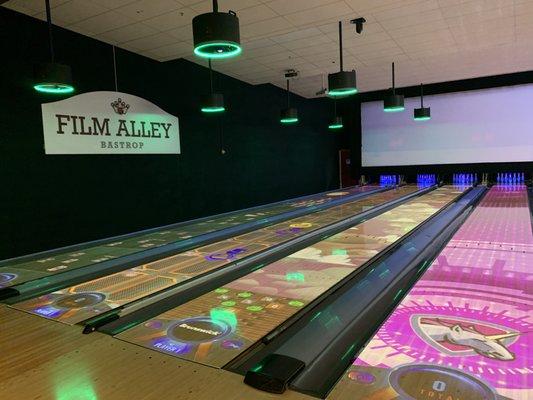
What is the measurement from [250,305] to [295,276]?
0.68 metres

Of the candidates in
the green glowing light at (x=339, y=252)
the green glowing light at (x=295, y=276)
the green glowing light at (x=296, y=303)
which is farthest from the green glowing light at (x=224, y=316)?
the green glowing light at (x=339, y=252)

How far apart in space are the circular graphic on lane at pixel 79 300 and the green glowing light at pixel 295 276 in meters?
1.36

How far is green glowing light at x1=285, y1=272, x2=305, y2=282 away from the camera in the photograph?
124 inches

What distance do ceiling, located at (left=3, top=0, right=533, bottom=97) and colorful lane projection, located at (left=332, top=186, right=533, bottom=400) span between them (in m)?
2.97

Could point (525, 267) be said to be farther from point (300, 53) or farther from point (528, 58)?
point (528, 58)

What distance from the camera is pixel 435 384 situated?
1.65m

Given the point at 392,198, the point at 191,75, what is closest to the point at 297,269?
the point at 191,75

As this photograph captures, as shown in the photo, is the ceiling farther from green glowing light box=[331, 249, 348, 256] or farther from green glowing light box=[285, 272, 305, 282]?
green glowing light box=[285, 272, 305, 282]

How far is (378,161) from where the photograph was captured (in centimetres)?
1153

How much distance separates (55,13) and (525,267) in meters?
5.22

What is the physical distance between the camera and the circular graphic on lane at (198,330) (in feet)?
7.12

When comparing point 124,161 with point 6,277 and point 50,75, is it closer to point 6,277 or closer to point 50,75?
point 50,75

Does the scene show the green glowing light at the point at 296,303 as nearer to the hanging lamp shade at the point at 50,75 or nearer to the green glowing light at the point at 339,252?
the green glowing light at the point at 339,252

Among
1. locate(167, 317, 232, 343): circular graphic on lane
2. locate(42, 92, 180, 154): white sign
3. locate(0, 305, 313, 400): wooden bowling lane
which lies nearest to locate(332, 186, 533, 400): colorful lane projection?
locate(0, 305, 313, 400): wooden bowling lane
